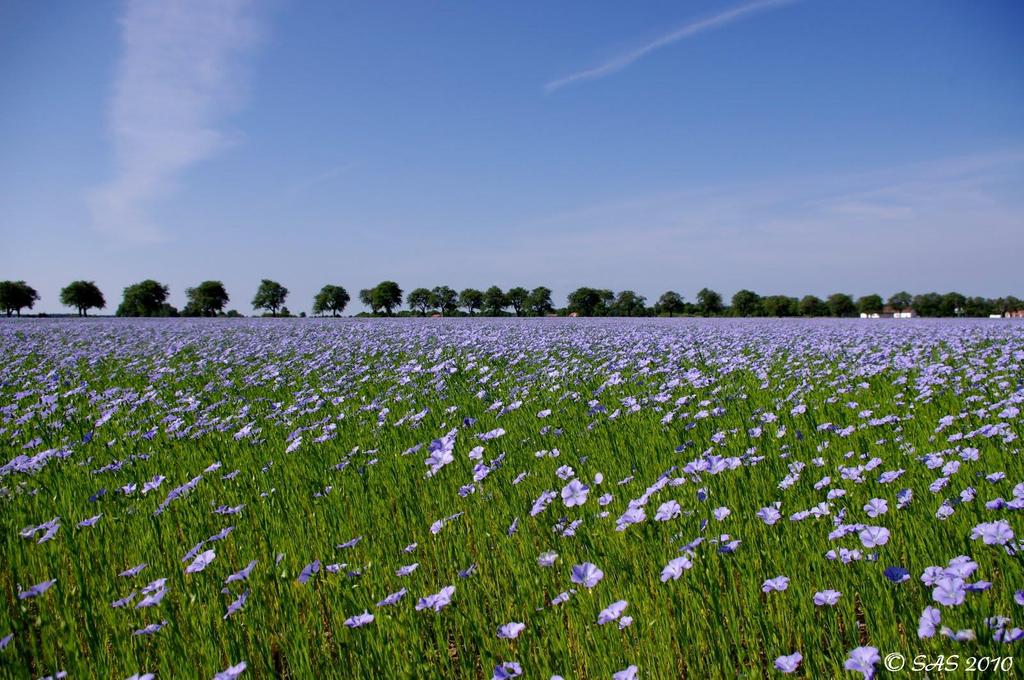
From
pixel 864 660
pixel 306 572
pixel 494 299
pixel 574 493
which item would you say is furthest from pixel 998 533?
pixel 494 299

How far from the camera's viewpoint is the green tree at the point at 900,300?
116125 mm

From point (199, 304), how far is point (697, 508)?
123 meters

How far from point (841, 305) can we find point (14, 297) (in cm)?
13475

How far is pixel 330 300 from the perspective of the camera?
11506cm

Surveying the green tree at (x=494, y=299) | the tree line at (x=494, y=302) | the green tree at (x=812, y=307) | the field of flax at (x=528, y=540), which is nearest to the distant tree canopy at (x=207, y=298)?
the tree line at (x=494, y=302)

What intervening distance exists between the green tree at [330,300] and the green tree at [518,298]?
32225 mm

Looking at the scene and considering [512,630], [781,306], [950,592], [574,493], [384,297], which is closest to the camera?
[950,592]

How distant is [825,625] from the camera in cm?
255

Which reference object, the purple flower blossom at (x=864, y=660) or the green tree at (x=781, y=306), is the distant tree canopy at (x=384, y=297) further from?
the purple flower blossom at (x=864, y=660)

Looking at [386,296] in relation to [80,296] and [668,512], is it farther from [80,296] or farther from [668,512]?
[668,512]

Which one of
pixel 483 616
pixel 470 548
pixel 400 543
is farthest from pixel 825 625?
pixel 400 543

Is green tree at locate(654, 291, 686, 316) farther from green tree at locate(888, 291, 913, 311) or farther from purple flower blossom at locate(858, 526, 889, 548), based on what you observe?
purple flower blossom at locate(858, 526, 889, 548)

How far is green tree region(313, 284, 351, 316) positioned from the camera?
11506 cm

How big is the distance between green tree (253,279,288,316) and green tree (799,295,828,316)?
3904 inches
